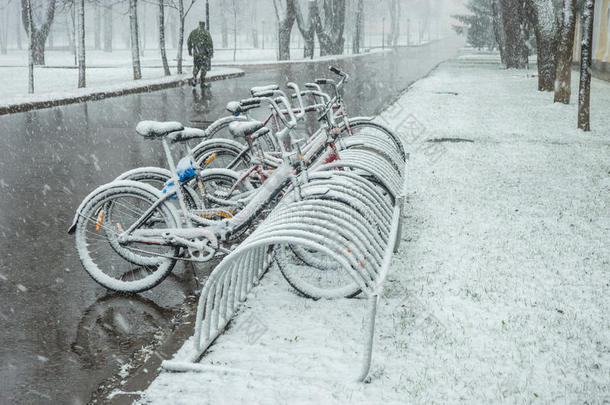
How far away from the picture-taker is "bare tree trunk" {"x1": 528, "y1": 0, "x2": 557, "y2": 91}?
53.8 ft

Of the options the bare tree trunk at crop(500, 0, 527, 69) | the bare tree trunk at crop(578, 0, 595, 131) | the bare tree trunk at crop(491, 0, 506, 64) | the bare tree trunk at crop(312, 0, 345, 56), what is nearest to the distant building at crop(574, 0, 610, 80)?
the bare tree trunk at crop(500, 0, 527, 69)

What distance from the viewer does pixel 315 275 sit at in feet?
16.1

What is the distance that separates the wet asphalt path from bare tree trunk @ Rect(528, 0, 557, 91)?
37.4 ft

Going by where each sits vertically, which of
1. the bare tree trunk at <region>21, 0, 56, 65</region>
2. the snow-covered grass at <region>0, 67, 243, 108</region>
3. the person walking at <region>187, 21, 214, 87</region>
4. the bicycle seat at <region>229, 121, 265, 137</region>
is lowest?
the bicycle seat at <region>229, 121, 265, 137</region>

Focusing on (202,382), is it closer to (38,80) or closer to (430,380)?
(430,380)

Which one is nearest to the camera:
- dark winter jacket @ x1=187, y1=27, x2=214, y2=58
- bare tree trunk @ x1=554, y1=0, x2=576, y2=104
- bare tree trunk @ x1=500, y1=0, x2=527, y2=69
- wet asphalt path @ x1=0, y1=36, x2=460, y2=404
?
wet asphalt path @ x1=0, y1=36, x2=460, y2=404

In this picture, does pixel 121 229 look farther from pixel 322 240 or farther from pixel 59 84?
pixel 59 84

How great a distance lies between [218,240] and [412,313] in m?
1.57

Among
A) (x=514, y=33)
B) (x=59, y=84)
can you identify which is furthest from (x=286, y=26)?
(x=59, y=84)

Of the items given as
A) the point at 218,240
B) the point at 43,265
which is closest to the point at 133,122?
the point at 43,265

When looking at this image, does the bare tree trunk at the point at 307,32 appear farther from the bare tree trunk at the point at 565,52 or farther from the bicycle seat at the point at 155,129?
the bicycle seat at the point at 155,129

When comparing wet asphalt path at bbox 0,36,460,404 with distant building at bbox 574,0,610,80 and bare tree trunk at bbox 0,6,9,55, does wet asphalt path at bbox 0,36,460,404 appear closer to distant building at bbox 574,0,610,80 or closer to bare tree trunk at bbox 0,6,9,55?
distant building at bbox 574,0,610,80

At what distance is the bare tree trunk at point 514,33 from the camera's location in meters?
25.0

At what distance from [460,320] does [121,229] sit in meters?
2.69
